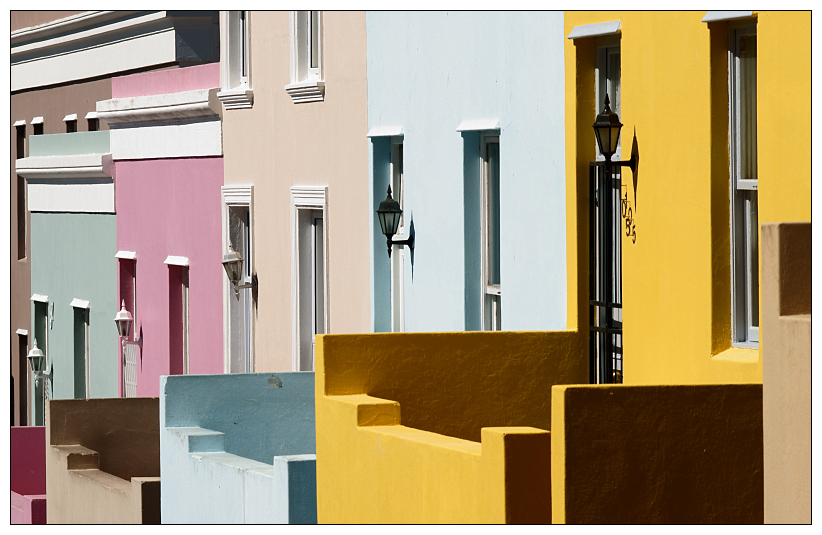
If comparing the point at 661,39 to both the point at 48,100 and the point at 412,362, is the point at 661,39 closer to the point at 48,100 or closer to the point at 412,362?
the point at 412,362

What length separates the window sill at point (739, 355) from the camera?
942 centimetres

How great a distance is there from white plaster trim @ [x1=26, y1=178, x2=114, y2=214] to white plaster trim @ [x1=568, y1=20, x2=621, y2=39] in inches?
488

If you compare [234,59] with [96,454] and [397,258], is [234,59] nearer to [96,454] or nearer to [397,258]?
[397,258]

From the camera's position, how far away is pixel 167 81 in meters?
20.4

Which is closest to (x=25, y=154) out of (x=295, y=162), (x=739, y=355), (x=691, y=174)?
(x=295, y=162)

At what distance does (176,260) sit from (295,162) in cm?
383

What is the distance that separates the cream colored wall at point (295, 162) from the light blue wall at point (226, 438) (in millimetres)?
1619

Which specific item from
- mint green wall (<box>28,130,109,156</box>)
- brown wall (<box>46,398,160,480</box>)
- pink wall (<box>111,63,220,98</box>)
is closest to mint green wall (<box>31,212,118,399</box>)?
mint green wall (<box>28,130,109,156</box>)

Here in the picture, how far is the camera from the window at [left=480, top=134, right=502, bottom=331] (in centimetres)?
1324

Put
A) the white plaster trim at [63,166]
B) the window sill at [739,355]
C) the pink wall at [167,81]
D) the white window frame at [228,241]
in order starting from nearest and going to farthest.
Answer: the window sill at [739,355] → the white window frame at [228,241] → the pink wall at [167,81] → the white plaster trim at [63,166]

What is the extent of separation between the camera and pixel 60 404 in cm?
1628

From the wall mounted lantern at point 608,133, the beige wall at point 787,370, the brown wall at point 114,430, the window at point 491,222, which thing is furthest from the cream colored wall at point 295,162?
the beige wall at point 787,370

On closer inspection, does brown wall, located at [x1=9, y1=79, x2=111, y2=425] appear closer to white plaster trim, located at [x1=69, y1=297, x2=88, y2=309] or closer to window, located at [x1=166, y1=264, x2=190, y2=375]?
white plaster trim, located at [x1=69, y1=297, x2=88, y2=309]

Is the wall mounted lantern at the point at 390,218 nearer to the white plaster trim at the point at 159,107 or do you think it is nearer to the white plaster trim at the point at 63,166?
the white plaster trim at the point at 159,107
